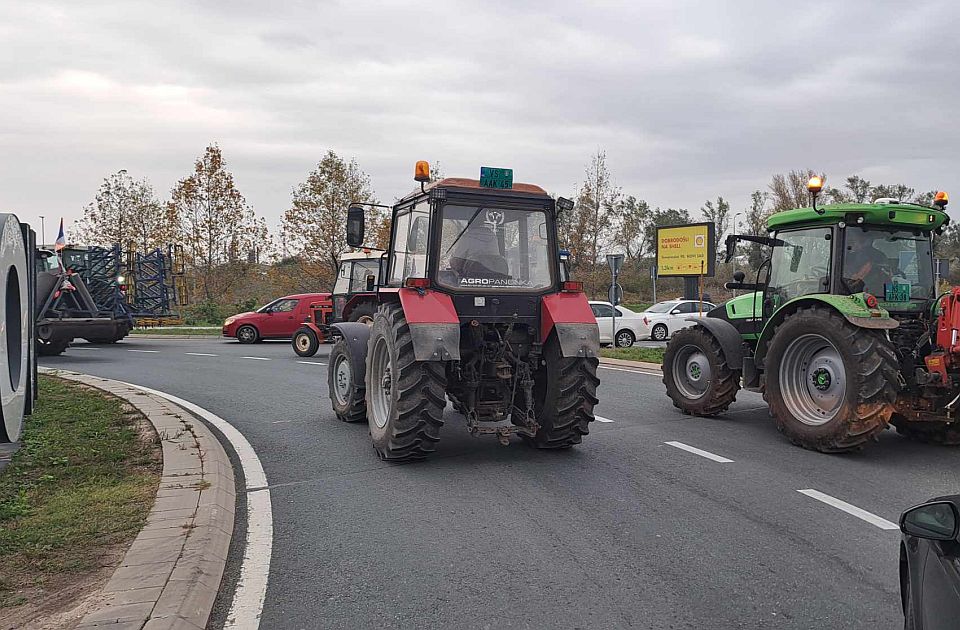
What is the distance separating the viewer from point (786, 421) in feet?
26.2

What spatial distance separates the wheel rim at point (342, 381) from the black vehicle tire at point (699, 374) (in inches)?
158

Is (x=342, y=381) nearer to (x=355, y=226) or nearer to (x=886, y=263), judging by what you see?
(x=355, y=226)

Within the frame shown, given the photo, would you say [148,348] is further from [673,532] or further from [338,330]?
[673,532]

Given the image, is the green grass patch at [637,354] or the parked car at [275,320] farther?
the parked car at [275,320]

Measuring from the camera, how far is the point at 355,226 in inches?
310

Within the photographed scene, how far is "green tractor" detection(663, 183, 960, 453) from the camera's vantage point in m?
7.21

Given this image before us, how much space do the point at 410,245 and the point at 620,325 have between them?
630 inches

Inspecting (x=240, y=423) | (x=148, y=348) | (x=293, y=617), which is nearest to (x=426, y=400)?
(x=293, y=617)

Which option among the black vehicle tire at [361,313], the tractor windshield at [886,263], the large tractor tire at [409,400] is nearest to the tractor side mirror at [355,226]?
the large tractor tire at [409,400]

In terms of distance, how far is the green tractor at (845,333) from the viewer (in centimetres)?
721

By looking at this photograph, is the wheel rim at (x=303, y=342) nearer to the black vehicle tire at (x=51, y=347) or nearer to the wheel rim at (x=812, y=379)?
the black vehicle tire at (x=51, y=347)

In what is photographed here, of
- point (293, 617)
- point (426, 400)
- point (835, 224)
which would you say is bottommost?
point (293, 617)

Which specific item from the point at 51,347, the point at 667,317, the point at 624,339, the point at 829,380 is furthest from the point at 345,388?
the point at 667,317

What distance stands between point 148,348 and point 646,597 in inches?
819
